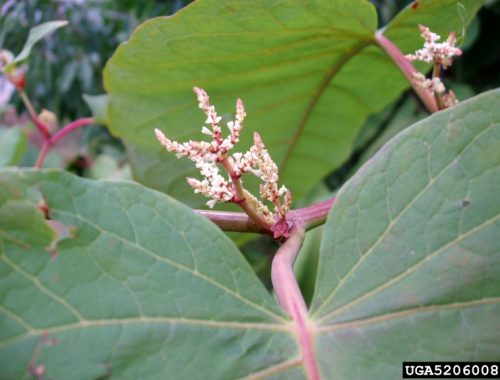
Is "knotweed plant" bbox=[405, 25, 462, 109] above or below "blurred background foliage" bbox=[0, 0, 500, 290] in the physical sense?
above

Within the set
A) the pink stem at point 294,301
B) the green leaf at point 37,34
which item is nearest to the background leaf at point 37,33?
the green leaf at point 37,34

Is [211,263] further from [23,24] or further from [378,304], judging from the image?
[23,24]

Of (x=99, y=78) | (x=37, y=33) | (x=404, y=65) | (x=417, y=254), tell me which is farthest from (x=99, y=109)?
(x=99, y=78)

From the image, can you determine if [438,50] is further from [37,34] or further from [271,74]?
[37,34]

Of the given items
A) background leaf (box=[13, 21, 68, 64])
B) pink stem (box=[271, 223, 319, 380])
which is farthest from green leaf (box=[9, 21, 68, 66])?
pink stem (box=[271, 223, 319, 380])

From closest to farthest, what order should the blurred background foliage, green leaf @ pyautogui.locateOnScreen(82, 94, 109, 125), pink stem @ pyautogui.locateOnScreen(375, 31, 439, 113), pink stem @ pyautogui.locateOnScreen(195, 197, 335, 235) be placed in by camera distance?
pink stem @ pyautogui.locateOnScreen(195, 197, 335, 235), pink stem @ pyautogui.locateOnScreen(375, 31, 439, 113), green leaf @ pyautogui.locateOnScreen(82, 94, 109, 125), the blurred background foliage

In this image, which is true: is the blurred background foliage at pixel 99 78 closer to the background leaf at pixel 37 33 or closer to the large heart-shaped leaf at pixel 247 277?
the background leaf at pixel 37 33

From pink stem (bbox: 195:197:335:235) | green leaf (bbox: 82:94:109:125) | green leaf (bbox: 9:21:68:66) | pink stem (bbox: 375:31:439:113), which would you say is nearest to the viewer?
pink stem (bbox: 195:197:335:235)

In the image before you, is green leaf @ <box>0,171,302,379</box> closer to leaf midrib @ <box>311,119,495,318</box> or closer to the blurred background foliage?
leaf midrib @ <box>311,119,495,318</box>
